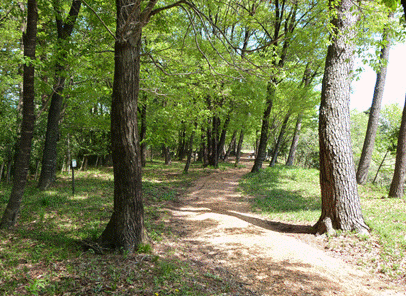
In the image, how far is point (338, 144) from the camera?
20.6 feet

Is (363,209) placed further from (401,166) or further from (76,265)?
(76,265)

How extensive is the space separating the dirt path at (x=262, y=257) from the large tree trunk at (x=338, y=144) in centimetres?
92

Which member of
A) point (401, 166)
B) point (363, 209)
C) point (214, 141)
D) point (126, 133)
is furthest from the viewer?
point (214, 141)

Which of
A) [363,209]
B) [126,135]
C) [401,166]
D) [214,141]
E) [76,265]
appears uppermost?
[214,141]

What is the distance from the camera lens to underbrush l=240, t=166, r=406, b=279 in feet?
17.2

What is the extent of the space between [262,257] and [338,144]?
3344mm

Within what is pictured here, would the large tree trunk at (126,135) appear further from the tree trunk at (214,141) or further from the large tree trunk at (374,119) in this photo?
the tree trunk at (214,141)

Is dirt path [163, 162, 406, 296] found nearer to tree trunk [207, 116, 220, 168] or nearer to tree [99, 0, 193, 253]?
tree [99, 0, 193, 253]

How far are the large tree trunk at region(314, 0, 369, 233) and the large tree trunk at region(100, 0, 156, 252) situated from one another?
4636 millimetres

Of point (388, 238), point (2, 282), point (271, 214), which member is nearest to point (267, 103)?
point (271, 214)

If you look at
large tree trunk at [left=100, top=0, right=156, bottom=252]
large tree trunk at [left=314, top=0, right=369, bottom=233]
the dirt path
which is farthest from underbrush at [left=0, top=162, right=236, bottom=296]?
large tree trunk at [left=314, top=0, right=369, bottom=233]

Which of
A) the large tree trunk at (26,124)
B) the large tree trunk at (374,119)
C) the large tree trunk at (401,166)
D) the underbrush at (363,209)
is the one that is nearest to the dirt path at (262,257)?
the underbrush at (363,209)

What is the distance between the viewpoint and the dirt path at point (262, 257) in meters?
4.21

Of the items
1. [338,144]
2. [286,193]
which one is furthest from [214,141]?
[338,144]
